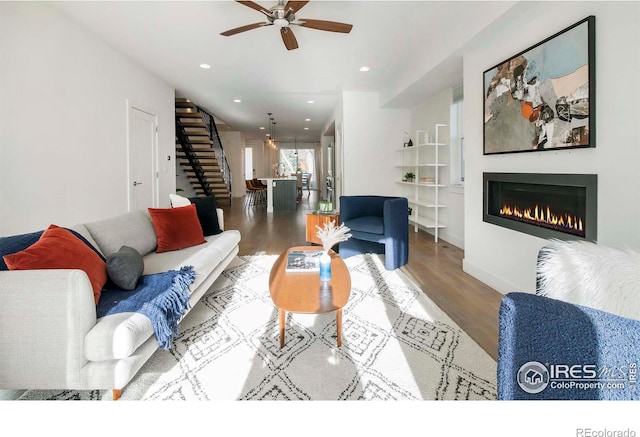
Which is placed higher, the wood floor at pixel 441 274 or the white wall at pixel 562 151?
the white wall at pixel 562 151

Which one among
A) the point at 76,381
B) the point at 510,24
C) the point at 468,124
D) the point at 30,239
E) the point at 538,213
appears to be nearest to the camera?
the point at 76,381

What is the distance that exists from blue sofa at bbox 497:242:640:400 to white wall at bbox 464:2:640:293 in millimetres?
1654

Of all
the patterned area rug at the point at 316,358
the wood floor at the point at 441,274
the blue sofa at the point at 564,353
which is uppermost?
the blue sofa at the point at 564,353

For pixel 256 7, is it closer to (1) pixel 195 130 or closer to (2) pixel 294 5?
(2) pixel 294 5

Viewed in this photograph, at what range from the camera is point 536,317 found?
0.79 metres

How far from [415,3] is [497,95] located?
46.6 inches

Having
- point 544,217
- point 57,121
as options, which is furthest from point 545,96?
point 57,121

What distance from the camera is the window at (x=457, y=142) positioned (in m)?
5.32

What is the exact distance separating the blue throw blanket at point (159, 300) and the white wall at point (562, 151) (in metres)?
2.69

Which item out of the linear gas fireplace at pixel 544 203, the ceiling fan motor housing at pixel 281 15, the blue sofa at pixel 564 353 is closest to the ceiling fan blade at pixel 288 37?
the ceiling fan motor housing at pixel 281 15

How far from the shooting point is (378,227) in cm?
405

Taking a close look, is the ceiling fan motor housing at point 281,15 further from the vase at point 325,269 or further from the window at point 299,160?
the window at point 299,160
